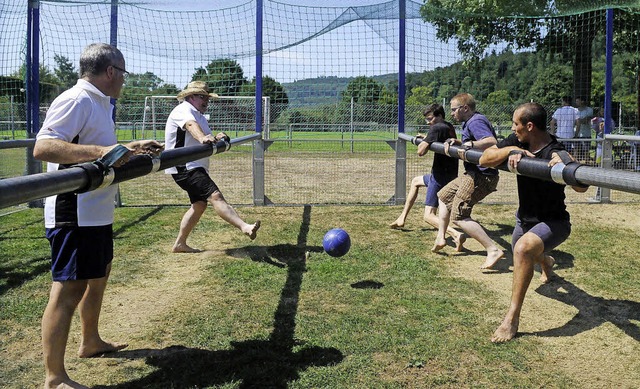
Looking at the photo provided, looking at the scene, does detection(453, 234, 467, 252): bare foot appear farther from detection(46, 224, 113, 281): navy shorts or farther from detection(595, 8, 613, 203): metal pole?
detection(595, 8, 613, 203): metal pole

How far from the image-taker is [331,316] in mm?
4867

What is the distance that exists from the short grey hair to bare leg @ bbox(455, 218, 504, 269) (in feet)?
14.1

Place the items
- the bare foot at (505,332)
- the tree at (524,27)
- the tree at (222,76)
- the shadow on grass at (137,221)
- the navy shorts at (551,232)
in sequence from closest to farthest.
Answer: the bare foot at (505,332) → the navy shorts at (551,232) → the shadow on grass at (137,221) → the tree at (524,27) → the tree at (222,76)

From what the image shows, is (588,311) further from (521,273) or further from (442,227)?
(442,227)

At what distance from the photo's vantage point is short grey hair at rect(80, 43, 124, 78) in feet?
12.0

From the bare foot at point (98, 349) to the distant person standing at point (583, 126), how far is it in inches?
396

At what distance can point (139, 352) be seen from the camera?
418cm

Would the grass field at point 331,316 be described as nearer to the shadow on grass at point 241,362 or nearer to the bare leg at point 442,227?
the shadow on grass at point 241,362

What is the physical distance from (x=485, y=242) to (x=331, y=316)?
2.44 meters

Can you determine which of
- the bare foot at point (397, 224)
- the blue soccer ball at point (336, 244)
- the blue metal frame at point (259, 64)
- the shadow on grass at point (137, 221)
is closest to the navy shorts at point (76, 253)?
the blue soccer ball at point (336, 244)

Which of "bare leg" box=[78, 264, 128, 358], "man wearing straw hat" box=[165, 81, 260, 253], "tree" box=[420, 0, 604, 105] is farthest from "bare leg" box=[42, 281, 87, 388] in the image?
"tree" box=[420, 0, 604, 105]

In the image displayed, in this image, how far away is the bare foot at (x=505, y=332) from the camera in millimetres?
4377

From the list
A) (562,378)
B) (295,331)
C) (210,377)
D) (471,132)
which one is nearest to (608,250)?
(471,132)

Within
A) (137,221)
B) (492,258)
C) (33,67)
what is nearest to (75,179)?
(492,258)
